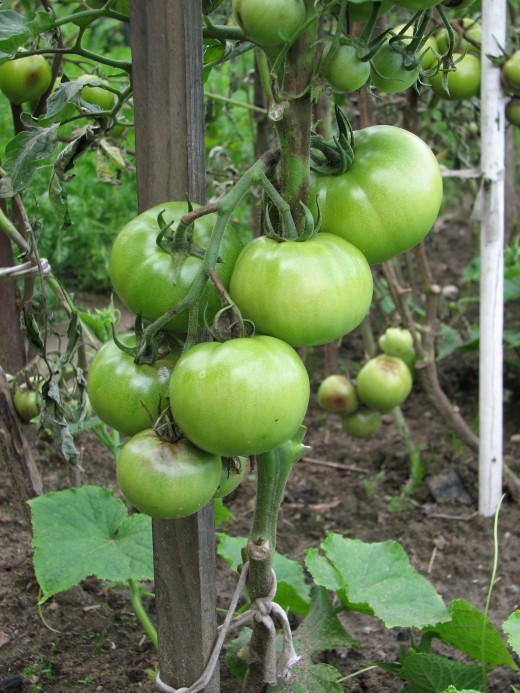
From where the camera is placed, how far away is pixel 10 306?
216 centimetres

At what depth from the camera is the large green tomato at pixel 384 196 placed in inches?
40.5

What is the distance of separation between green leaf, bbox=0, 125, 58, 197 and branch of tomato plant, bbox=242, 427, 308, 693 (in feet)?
1.73

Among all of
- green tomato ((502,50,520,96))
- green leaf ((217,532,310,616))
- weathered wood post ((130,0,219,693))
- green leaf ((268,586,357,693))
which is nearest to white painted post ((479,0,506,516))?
green tomato ((502,50,520,96))

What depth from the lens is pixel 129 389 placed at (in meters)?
1.04

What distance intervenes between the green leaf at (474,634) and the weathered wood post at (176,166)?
529 mm

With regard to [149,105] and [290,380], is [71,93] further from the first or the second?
[290,380]

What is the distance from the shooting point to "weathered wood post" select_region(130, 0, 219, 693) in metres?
1.11

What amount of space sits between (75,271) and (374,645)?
2698mm

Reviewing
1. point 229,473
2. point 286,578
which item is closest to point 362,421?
point 286,578

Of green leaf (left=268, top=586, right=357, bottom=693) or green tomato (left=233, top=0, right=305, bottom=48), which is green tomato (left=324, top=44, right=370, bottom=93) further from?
green leaf (left=268, top=586, right=357, bottom=693)

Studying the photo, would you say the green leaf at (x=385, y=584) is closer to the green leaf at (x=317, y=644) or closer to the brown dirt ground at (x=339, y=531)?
the green leaf at (x=317, y=644)

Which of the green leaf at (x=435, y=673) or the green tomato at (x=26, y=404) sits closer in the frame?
the green leaf at (x=435, y=673)

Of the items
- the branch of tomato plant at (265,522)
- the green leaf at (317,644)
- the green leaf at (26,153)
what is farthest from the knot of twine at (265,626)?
the green leaf at (26,153)

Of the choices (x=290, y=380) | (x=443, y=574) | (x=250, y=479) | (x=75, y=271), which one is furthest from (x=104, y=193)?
(x=290, y=380)
